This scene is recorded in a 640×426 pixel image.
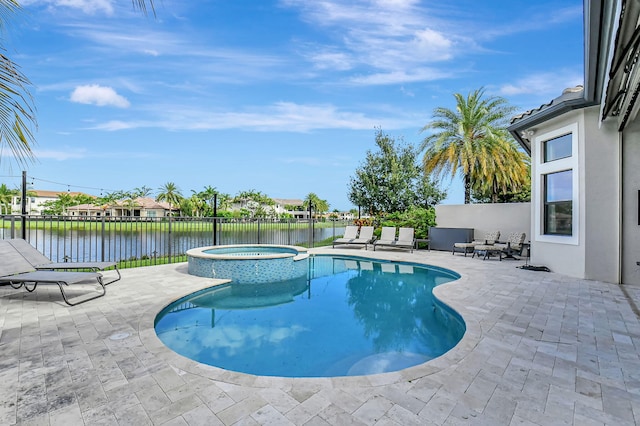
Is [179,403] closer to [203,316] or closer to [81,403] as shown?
[81,403]

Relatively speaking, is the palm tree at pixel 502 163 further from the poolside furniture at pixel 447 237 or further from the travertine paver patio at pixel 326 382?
the travertine paver patio at pixel 326 382

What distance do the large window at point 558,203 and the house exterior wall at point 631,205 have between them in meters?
0.94

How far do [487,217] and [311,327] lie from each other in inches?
412

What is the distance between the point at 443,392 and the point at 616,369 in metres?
1.83

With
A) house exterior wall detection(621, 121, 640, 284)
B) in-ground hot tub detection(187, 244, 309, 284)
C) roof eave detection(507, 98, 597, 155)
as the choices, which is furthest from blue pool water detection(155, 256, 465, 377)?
roof eave detection(507, 98, 597, 155)

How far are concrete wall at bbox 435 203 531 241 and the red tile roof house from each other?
3.63 m

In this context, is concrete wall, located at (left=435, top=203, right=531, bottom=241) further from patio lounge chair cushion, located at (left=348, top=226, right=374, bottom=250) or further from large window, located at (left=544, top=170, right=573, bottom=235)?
large window, located at (left=544, top=170, right=573, bottom=235)

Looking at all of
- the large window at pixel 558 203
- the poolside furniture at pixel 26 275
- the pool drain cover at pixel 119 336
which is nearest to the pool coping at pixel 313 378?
the pool drain cover at pixel 119 336

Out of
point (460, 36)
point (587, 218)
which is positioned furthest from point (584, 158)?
point (460, 36)

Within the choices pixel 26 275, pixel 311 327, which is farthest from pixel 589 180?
pixel 26 275

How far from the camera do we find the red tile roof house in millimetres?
6539

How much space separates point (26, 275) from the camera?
5.05 m

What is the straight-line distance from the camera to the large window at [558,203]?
7.55 m

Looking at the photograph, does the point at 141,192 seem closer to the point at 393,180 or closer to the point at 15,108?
the point at 393,180
